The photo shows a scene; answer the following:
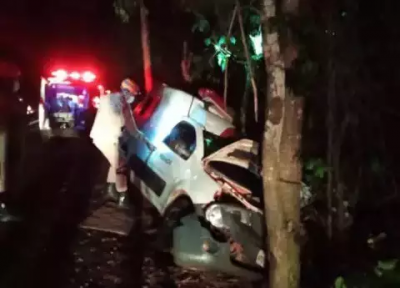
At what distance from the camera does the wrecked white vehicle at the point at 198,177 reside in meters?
9.75

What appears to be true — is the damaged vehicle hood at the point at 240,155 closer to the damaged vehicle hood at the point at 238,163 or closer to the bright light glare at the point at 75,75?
the damaged vehicle hood at the point at 238,163

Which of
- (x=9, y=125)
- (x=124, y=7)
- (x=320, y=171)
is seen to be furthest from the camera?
(x=124, y=7)

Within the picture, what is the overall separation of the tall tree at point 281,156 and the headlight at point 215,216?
336cm

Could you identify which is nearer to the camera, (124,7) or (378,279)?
(378,279)

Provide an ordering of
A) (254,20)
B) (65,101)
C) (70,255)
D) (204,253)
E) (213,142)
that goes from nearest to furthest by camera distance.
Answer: (204,253) < (70,255) < (213,142) < (254,20) < (65,101)

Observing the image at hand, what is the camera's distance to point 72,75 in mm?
19078

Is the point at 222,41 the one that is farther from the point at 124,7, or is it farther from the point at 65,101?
the point at 65,101

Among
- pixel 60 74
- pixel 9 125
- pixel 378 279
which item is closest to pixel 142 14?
Answer: pixel 60 74

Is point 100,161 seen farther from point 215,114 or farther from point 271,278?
point 271,278

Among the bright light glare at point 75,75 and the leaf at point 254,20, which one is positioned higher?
the leaf at point 254,20

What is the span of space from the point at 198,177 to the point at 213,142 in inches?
31.2

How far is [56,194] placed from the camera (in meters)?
13.0

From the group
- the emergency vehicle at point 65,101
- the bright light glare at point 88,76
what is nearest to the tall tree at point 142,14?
the bright light glare at point 88,76

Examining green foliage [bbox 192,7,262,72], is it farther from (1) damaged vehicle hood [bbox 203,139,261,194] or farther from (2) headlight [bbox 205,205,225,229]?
(2) headlight [bbox 205,205,225,229]
